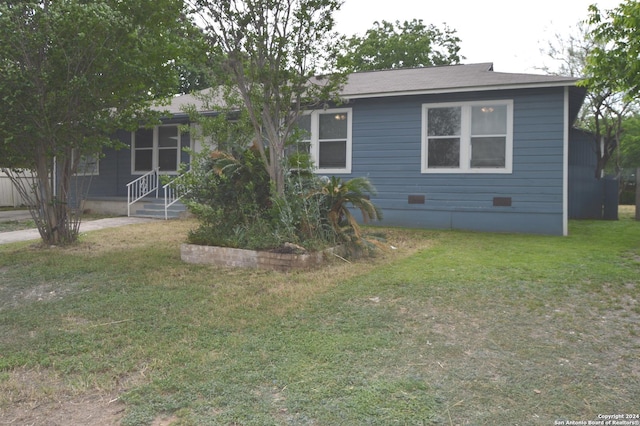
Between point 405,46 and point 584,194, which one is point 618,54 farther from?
point 405,46

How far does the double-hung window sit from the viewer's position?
11325 mm

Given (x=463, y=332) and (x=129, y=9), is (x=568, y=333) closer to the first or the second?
(x=463, y=332)

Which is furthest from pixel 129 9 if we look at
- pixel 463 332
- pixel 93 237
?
pixel 463 332

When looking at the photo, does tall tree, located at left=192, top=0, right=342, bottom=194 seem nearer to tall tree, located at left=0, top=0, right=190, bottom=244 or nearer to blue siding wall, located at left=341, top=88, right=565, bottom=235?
tall tree, located at left=0, top=0, right=190, bottom=244

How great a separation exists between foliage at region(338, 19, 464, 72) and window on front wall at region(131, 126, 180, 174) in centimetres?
1608

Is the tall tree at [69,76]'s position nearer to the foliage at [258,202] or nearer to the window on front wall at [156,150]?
the foliage at [258,202]

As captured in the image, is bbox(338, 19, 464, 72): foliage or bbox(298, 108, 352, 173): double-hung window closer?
bbox(298, 108, 352, 173): double-hung window

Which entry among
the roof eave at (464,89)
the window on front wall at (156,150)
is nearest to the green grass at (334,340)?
the roof eave at (464,89)

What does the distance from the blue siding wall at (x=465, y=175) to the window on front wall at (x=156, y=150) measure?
6.09 m

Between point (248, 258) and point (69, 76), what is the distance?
357 cm

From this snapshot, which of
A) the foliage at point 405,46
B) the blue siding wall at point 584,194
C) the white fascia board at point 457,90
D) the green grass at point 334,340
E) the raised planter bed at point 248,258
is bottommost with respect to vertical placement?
the green grass at point 334,340

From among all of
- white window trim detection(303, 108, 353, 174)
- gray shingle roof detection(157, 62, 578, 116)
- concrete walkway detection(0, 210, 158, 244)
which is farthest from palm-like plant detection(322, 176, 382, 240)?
concrete walkway detection(0, 210, 158, 244)

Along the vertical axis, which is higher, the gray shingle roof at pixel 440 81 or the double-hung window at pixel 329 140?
the gray shingle roof at pixel 440 81

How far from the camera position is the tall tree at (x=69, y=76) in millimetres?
6305
